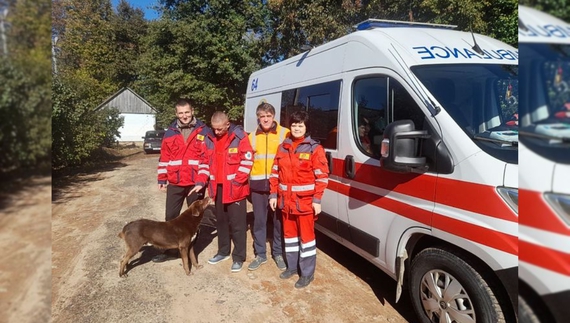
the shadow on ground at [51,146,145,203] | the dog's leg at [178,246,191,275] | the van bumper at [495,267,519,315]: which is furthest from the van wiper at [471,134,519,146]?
the shadow on ground at [51,146,145,203]

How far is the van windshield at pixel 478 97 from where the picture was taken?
2111 millimetres

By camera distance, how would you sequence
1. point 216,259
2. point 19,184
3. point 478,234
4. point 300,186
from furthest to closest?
1. point 216,259
2. point 300,186
3. point 478,234
4. point 19,184

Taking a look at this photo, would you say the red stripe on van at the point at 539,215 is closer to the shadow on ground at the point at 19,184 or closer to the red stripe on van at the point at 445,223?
the red stripe on van at the point at 445,223

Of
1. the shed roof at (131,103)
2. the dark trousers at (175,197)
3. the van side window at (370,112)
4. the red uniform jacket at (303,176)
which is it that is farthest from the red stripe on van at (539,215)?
the shed roof at (131,103)

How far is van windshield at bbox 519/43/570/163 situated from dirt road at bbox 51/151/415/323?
270 cm

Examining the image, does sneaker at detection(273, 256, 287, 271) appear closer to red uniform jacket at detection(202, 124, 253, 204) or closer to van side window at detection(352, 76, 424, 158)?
red uniform jacket at detection(202, 124, 253, 204)

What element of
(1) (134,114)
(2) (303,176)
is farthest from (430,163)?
(1) (134,114)

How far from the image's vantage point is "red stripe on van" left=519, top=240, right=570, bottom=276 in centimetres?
74

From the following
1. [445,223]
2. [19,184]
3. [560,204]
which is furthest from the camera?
[445,223]

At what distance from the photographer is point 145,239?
149 inches

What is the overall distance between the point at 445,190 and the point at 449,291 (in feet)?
2.31

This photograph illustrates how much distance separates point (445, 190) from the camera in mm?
2322

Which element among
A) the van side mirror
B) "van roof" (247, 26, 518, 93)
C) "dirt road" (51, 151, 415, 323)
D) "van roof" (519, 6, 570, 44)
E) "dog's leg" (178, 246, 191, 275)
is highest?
"van roof" (247, 26, 518, 93)

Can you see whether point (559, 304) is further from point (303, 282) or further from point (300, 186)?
point (303, 282)
